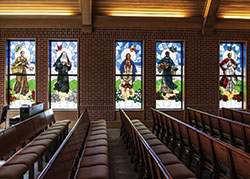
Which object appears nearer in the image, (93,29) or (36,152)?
(36,152)

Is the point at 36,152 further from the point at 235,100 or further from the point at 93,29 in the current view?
the point at 235,100

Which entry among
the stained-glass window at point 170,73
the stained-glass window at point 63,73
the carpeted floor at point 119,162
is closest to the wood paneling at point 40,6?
the stained-glass window at point 63,73

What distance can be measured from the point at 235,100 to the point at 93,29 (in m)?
6.11

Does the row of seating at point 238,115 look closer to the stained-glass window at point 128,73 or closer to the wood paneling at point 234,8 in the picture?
the stained-glass window at point 128,73

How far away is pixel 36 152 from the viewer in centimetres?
296

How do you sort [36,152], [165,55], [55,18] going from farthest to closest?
1. [165,55]
2. [55,18]
3. [36,152]

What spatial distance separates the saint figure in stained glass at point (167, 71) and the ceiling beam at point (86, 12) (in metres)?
3.01

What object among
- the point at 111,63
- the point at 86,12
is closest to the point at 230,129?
the point at 111,63

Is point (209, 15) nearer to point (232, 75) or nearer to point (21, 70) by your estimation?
point (232, 75)

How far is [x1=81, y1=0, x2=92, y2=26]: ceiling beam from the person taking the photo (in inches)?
A: 238

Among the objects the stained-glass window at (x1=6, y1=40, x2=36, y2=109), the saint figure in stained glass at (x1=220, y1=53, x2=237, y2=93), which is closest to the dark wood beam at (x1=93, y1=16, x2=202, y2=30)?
the saint figure in stained glass at (x1=220, y1=53, x2=237, y2=93)

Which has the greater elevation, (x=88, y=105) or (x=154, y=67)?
(x=154, y=67)

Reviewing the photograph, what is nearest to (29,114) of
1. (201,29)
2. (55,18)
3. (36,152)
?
(36,152)

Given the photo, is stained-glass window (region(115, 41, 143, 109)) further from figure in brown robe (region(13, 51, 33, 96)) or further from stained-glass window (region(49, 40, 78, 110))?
figure in brown robe (region(13, 51, 33, 96))
